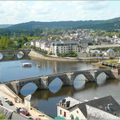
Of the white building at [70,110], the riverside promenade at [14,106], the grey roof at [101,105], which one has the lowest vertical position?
the riverside promenade at [14,106]

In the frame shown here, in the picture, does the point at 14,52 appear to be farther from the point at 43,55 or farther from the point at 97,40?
the point at 97,40

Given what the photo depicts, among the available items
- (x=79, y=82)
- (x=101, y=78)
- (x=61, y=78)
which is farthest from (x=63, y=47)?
(x=61, y=78)

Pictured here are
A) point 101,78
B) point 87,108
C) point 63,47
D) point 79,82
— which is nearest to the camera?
point 87,108

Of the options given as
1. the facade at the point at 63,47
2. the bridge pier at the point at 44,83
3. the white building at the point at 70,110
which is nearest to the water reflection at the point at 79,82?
the bridge pier at the point at 44,83

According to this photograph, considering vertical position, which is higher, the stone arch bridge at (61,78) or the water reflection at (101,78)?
the stone arch bridge at (61,78)

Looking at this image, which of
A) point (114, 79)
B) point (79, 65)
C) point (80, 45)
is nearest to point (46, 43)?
point (80, 45)

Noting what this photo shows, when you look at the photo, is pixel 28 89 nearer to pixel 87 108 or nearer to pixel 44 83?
pixel 44 83

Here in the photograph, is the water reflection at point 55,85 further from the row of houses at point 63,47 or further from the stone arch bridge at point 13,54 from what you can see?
the stone arch bridge at point 13,54
